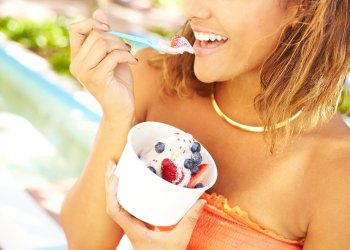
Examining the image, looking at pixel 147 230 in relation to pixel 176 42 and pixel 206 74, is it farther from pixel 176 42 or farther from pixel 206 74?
pixel 176 42

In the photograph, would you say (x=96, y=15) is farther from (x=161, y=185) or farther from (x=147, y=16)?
(x=147, y=16)

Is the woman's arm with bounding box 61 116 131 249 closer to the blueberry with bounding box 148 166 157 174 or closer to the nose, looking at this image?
the blueberry with bounding box 148 166 157 174

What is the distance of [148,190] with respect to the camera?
1562 mm

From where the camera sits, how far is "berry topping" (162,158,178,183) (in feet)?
5.28

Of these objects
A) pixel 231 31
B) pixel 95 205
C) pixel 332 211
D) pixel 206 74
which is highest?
pixel 231 31

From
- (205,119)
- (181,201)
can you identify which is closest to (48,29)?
(205,119)

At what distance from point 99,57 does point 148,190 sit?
1.40 feet

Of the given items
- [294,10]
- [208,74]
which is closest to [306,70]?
[294,10]

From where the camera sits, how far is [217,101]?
2072 mm

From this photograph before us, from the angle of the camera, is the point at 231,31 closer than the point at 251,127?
Yes

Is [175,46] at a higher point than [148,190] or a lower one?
higher

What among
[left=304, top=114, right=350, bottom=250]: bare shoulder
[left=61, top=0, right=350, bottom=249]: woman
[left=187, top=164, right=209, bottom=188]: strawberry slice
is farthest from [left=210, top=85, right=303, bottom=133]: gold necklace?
[left=187, top=164, right=209, bottom=188]: strawberry slice

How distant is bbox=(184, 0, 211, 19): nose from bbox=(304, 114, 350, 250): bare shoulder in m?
0.53

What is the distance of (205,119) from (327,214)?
56cm
